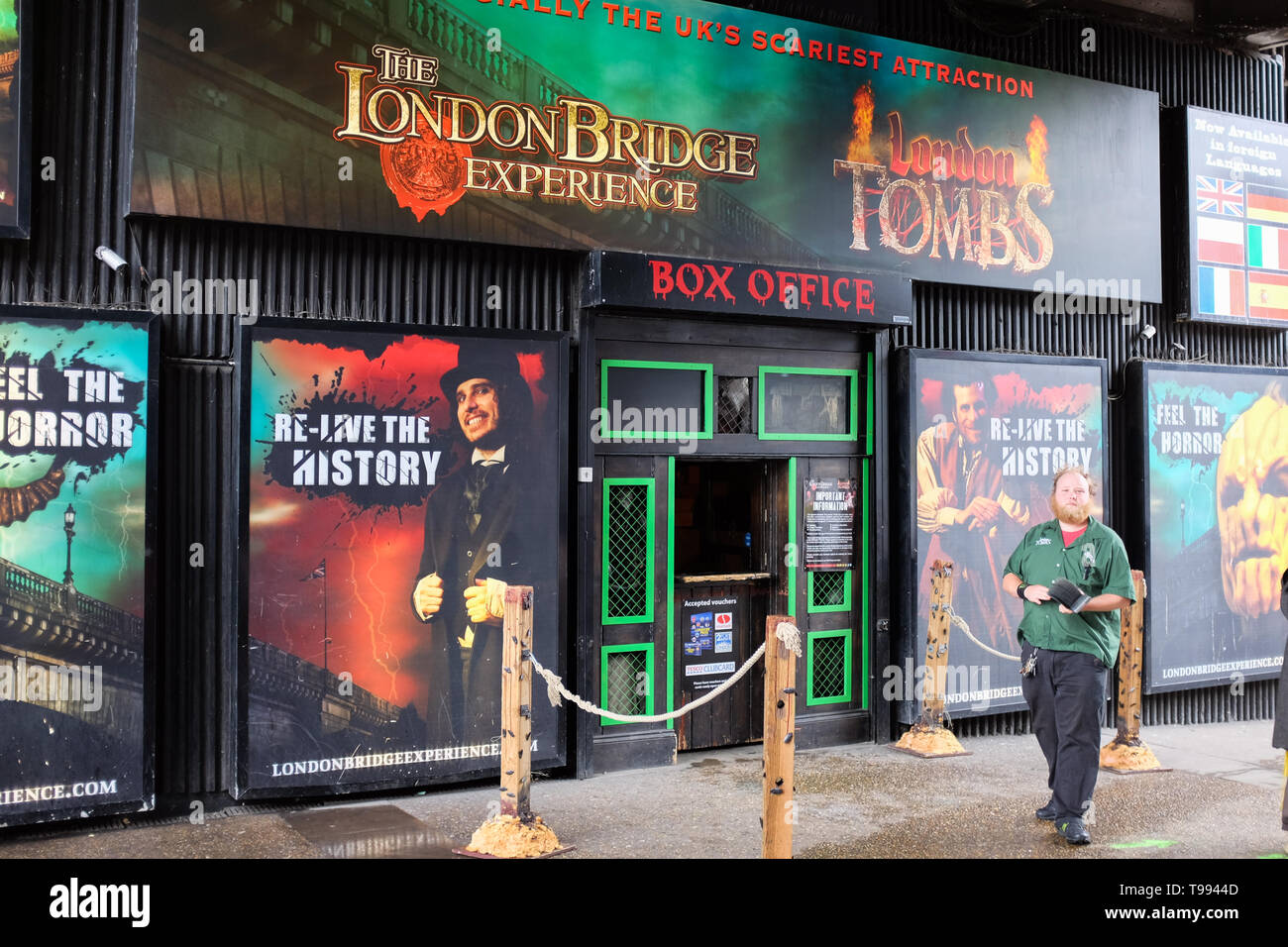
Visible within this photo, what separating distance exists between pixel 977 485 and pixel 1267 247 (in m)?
4.33

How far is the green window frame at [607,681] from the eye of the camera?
28.6ft

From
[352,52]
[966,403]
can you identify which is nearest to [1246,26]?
[966,403]

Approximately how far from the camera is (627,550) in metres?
8.88

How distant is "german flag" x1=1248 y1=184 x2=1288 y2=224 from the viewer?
11648 mm

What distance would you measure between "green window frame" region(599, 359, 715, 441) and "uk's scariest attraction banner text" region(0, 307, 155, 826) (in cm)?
312

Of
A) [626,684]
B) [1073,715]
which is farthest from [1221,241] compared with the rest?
[626,684]

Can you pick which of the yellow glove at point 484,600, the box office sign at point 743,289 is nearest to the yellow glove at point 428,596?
the yellow glove at point 484,600

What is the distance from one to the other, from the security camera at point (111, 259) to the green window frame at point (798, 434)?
15.3ft

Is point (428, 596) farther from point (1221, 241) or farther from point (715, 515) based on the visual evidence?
point (1221, 241)

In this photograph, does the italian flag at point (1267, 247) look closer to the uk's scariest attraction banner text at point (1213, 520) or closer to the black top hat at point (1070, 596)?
the uk's scariest attraction banner text at point (1213, 520)

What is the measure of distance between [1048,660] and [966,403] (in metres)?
3.61
